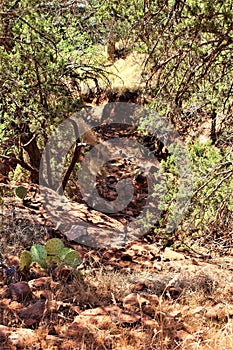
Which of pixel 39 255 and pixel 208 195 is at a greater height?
pixel 208 195

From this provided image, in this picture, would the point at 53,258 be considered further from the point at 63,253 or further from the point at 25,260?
the point at 25,260

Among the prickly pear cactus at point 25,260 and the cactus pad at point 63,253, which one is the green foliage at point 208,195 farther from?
the prickly pear cactus at point 25,260

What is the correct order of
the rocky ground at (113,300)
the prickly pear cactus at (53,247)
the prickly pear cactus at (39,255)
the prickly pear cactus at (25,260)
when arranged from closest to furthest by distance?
the rocky ground at (113,300), the prickly pear cactus at (25,260), the prickly pear cactus at (39,255), the prickly pear cactus at (53,247)

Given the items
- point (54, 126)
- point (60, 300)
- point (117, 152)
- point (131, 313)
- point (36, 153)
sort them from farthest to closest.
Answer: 1. point (117, 152)
2. point (36, 153)
3. point (54, 126)
4. point (60, 300)
5. point (131, 313)

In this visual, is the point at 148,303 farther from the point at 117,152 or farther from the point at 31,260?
the point at 117,152

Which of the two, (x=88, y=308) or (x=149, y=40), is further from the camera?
(x=149, y=40)

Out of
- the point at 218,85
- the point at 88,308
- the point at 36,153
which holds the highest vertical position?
the point at 218,85

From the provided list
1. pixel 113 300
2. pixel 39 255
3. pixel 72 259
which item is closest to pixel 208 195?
pixel 72 259

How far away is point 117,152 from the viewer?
9.27 m

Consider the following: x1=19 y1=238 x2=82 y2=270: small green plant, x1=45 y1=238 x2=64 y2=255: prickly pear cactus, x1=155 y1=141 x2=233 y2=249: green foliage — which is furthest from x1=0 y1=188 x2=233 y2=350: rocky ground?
x1=155 y1=141 x2=233 y2=249: green foliage


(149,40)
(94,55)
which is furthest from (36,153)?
(149,40)

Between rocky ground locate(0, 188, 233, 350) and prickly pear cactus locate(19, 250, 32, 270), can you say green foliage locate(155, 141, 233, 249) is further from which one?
prickly pear cactus locate(19, 250, 32, 270)

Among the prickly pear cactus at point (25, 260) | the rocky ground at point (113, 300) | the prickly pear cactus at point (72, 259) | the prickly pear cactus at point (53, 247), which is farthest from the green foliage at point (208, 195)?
the prickly pear cactus at point (25, 260)

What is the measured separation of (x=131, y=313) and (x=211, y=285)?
1037 millimetres
